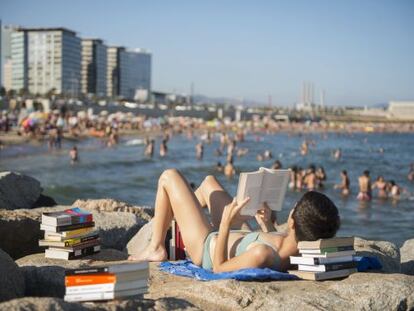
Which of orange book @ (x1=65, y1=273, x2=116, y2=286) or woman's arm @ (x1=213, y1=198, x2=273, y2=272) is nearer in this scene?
orange book @ (x1=65, y1=273, x2=116, y2=286)

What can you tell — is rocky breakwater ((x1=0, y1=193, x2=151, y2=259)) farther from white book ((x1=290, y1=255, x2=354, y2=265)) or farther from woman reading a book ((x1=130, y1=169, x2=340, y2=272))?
white book ((x1=290, y1=255, x2=354, y2=265))

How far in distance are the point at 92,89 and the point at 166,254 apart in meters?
115

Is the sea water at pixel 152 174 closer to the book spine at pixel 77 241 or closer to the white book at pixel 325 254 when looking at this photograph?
the white book at pixel 325 254

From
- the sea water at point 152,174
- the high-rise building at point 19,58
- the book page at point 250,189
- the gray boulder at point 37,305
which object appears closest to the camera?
the gray boulder at point 37,305

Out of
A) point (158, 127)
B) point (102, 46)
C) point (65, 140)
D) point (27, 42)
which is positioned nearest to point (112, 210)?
point (65, 140)

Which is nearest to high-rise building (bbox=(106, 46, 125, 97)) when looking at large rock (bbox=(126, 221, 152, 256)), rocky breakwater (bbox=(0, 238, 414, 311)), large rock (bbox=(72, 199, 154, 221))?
large rock (bbox=(72, 199, 154, 221))

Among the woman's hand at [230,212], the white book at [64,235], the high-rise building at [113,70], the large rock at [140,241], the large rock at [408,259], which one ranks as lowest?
the large rock at [408,259]

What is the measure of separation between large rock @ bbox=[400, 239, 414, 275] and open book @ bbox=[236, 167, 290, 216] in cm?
169

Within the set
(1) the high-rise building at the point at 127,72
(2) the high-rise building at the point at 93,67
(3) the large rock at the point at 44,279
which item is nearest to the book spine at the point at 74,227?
(3) the large rock at the point at 44,279

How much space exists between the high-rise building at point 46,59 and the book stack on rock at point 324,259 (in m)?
101

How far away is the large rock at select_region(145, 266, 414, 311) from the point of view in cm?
303

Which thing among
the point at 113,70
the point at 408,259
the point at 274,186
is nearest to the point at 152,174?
the point at 408,259

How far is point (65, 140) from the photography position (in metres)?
36.3

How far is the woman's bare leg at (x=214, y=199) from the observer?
4.24 m
